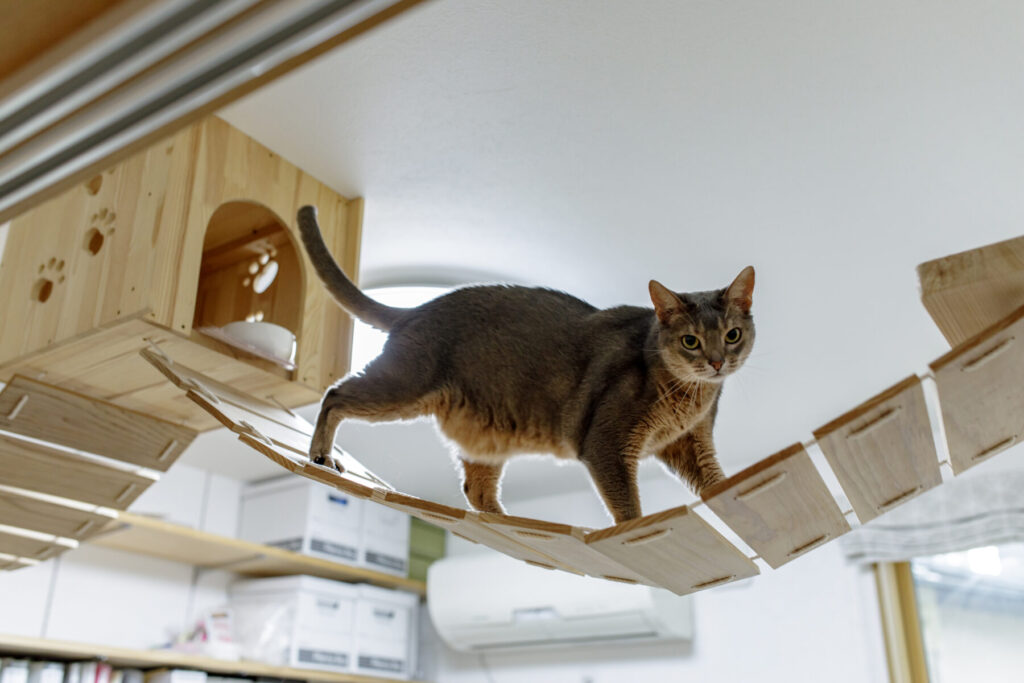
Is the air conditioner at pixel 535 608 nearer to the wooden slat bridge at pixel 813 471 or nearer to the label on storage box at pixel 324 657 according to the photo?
the label on storage box at pixel 324 657

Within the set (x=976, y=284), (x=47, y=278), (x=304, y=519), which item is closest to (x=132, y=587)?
(x=304, y=519)

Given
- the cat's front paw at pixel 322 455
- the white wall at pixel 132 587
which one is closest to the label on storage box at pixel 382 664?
the white wall at pixel 132 587

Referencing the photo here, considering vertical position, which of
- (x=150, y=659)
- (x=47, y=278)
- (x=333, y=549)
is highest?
(x=47, y=278)

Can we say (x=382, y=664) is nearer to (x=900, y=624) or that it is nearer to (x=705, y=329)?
(x=900, y=624)

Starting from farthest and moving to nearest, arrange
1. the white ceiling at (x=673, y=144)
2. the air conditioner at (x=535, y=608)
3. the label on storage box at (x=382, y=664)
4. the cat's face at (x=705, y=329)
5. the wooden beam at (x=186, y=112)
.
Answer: the label on storage box at (x=382, y=664) → the air conditioner at (x=535, y=608) → the white ceiling at (x=673, y=144) → the cat's face at (x=705, y=329) → the wooden beam at (x=186, y=112)

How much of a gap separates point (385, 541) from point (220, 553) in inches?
30.4

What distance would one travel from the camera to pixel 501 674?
4.09 m

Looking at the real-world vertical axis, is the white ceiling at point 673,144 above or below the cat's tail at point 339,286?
above

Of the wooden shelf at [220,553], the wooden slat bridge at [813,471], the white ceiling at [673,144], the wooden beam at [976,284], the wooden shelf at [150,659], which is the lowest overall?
the wooden shelf at [150,659]

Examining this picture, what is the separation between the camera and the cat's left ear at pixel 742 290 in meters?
1.16

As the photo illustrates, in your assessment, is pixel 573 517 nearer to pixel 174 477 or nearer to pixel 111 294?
pixel 174 477

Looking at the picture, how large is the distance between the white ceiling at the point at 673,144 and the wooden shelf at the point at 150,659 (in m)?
1.19

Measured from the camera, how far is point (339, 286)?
147cm

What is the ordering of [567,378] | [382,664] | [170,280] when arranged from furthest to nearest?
1. [382,664]
2. [170,280]
3. [567,378]
